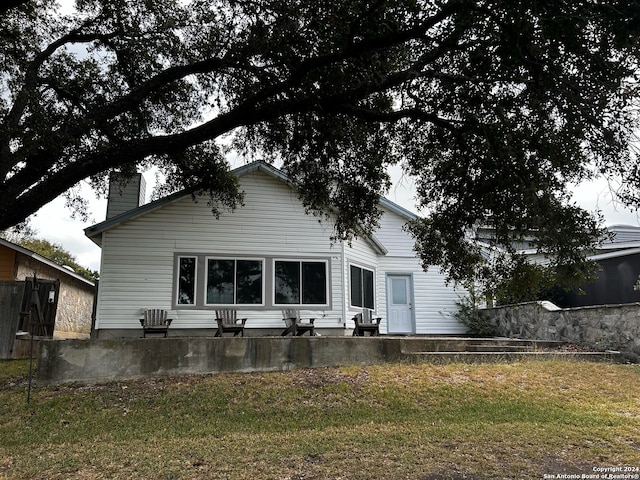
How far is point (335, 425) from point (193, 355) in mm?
3355

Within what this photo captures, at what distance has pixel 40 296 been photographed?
12781 millimetres

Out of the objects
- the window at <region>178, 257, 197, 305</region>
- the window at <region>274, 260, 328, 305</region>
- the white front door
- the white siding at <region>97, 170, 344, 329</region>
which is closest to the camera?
the white siding at <region>97, 170, 344, 329</region>

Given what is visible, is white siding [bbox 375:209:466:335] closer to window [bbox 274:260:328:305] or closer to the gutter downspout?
the gutter downspout

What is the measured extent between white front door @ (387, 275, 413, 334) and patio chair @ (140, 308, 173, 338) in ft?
25.7

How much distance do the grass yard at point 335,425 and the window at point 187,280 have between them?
14.2ft

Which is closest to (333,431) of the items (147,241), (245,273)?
(245,273)

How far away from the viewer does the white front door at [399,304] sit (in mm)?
16859

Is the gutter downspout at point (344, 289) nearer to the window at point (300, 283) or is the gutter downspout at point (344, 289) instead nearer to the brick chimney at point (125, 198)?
the window at point (300, 283)

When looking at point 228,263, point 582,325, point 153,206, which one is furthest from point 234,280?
point 582,325

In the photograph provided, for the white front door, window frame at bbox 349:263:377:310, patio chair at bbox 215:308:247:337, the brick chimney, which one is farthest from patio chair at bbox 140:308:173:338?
the white front door

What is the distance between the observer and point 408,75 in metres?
7.35

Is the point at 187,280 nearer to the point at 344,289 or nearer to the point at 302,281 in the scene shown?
→ the point at 302,281

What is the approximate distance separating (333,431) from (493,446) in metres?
1.91

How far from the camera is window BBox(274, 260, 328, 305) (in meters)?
13.2
